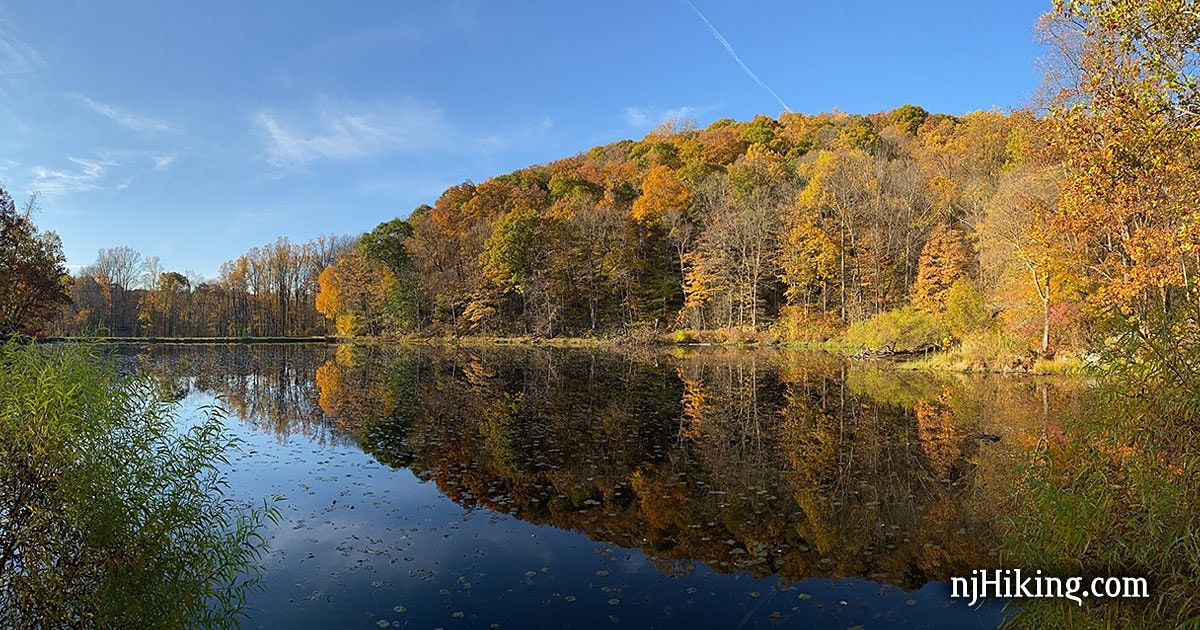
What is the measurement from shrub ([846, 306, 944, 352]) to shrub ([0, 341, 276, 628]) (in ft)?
108

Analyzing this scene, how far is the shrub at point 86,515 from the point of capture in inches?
163

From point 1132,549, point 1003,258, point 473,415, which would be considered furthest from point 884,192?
point 1132,549

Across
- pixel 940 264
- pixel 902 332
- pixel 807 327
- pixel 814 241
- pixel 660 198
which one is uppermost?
pixel 660 198

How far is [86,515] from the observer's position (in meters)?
4.22

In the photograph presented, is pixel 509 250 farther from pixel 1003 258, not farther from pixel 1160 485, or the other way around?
pixel 1160 485

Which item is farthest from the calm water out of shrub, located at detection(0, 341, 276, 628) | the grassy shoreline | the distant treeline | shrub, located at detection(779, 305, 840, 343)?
the distant treeline

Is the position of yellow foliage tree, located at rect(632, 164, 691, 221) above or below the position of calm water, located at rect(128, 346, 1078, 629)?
above

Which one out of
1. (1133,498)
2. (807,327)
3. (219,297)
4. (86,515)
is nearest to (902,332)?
(807,327)

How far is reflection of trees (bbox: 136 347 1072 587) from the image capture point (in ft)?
24.8

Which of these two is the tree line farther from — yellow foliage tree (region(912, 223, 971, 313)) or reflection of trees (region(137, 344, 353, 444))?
reflection of trees (region(137, 344, 353, 444))

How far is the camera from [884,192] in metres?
48.9

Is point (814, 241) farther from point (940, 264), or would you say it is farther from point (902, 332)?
point (902, 332)

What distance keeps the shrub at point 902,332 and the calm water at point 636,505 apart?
11.1m

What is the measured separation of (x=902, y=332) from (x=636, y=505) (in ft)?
92.1
